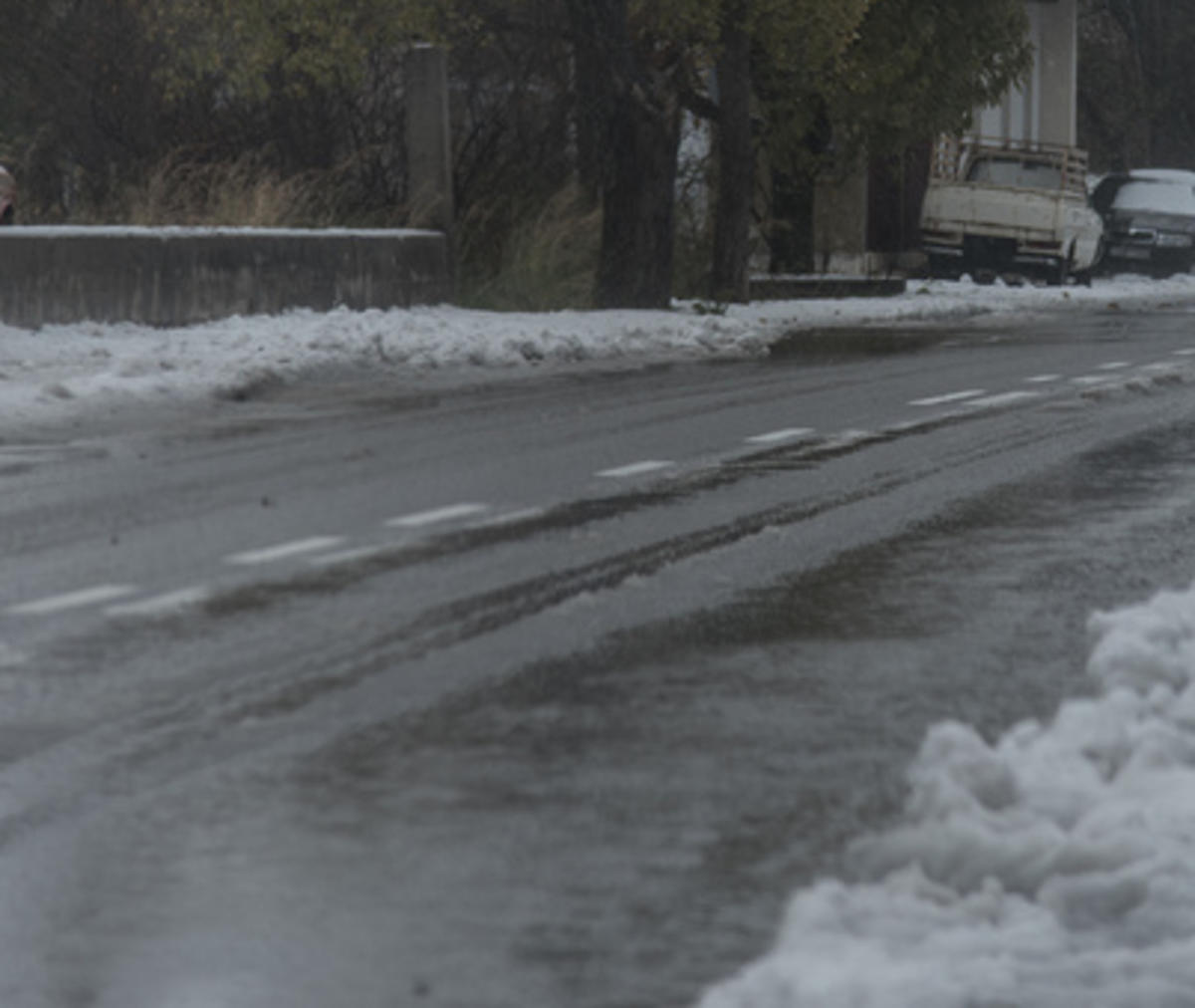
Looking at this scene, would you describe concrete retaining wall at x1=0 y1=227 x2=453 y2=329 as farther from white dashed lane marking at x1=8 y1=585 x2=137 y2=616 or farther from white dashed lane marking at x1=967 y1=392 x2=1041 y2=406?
white dashed lane marking at x1=8 y1=585 x2=137 y2=616

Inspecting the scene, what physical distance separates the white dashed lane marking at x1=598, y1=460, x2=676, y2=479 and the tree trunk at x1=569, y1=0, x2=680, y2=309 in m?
14.6

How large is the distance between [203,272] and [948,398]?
262 inches

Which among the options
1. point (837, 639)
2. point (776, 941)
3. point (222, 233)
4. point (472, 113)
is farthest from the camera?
point (472, 113)

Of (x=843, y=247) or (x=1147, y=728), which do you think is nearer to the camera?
(x=1147, y=728)

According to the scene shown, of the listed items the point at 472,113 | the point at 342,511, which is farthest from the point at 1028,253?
the point at 342,511

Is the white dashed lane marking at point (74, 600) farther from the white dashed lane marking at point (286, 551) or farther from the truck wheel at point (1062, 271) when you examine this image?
the truck wheel at point (1062, 271)

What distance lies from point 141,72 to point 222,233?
9.39 m

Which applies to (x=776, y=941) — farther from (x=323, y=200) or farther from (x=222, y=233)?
(x=323, y=200)

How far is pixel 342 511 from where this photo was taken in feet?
35.3

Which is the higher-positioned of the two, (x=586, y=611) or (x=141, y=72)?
(x=141, y=72)

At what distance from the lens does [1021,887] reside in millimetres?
5008

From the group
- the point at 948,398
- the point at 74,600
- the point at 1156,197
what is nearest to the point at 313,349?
the point at 948,398

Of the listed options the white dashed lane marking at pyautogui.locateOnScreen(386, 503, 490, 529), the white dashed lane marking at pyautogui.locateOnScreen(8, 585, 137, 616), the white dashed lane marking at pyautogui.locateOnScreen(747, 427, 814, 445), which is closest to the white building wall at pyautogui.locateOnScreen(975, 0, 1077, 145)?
the white dashed lane marking at pyautogui.locateOnScreen(747, 427, 814, 445)

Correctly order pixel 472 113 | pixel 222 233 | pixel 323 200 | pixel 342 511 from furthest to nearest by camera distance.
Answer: pixel 472 113
pixel 323 200
pixel 222 233
pixel 342 511
